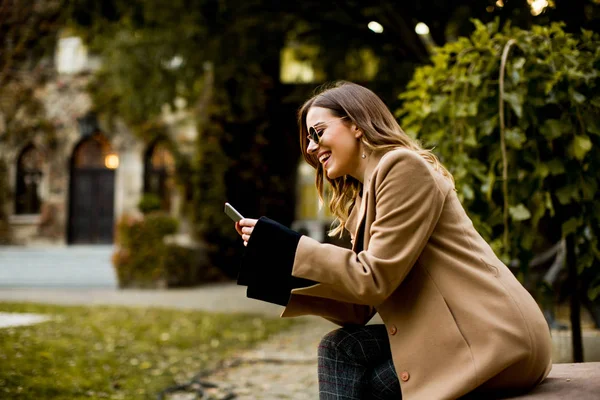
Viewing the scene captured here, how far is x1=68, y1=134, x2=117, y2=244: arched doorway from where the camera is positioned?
57.9ft

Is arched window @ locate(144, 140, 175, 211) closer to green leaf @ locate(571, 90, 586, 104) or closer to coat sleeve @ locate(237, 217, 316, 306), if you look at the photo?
green leaf @ locate(571, 90, 586, 104)

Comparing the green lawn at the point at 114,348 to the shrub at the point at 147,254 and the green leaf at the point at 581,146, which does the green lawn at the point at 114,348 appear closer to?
the green leaf at the point at 581,146

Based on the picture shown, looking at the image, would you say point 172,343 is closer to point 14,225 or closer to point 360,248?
point 360,248

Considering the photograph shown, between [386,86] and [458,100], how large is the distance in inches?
194

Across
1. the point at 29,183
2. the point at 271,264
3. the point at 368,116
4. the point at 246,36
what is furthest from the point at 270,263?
the point at 29,183

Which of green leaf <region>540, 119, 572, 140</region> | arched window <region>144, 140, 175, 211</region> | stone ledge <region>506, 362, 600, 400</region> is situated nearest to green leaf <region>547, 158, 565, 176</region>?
green leaf <region>540, 119, 572, 140</region>

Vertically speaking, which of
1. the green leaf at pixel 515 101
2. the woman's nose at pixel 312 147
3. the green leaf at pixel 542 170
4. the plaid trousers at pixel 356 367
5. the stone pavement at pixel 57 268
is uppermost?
the green leaf at pixel 515 101

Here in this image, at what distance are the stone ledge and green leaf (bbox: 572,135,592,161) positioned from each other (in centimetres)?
103

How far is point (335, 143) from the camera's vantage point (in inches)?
75.9

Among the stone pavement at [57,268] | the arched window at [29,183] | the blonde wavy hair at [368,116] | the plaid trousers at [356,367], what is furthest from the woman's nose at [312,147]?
the arched window at [29,183]

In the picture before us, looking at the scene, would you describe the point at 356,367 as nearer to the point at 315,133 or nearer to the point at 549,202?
the point at 315,133

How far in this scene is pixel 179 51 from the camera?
777 cm

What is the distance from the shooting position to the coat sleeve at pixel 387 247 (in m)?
1.63

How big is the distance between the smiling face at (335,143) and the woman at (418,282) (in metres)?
0.05
